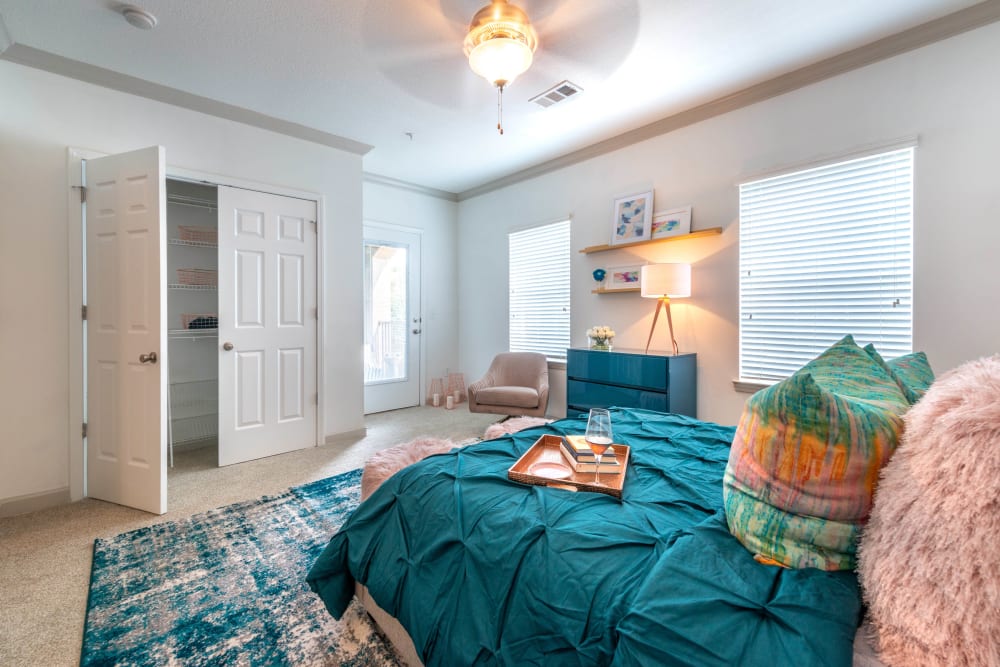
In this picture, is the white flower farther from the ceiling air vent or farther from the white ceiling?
the ceiling air vent

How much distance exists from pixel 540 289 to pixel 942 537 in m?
4.29

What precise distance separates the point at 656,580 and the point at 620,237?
3474 mm

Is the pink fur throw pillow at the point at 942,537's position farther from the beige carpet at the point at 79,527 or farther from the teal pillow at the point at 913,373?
the beige carpet at the point at 79,527

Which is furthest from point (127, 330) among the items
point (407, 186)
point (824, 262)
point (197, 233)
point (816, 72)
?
point (816, 72)

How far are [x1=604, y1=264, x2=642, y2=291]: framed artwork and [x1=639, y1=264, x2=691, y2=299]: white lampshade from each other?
1.60ft

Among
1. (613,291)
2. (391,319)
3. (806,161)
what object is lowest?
(391,319)

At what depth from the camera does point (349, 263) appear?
4086 millimetres

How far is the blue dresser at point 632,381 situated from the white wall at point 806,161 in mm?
201

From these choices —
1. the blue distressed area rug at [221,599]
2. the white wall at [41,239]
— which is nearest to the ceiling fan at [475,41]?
the white wall at [41,239]

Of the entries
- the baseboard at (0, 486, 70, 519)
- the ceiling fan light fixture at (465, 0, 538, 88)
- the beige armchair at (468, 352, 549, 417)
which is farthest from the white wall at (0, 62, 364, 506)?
the beige armchair at (468, 352, 549, 417)

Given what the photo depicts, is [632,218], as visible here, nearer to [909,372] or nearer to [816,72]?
[816,72]

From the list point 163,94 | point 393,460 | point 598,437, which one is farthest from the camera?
point 163,94

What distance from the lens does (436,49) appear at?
104 inches

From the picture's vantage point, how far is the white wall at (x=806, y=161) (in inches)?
93.1
